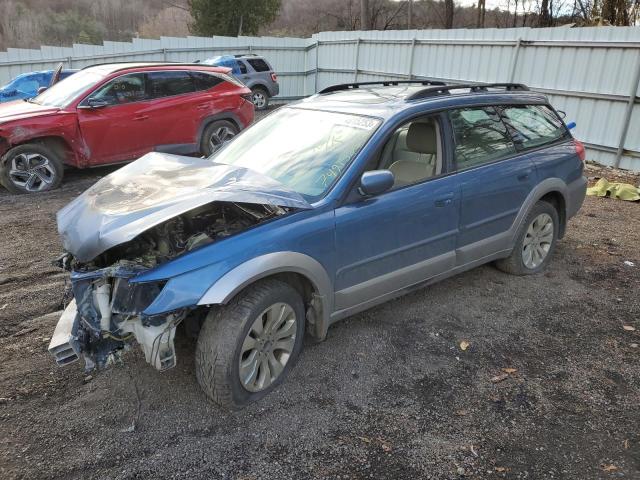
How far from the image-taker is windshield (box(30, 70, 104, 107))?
7446mm

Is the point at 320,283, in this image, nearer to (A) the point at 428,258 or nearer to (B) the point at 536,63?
(A) the point at 428,258

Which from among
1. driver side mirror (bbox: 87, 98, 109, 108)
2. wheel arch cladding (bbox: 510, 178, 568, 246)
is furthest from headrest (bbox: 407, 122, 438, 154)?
driver side mirror (bbox: 87, 98, 109, 108)

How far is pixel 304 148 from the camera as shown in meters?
3.52

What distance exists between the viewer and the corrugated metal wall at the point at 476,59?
368 inches

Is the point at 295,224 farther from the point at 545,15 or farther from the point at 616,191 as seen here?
the point at 545,15

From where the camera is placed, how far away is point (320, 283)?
305 cm

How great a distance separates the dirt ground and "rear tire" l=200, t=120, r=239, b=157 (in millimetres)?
4658

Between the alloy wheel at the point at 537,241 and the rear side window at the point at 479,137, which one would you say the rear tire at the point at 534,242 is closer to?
the alloy wheel at the point at 537,241

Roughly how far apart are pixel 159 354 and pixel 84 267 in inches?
25.5

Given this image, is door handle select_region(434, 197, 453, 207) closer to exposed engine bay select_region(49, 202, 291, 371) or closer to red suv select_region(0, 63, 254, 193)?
exposed engine bay select_region(49, 202, 291, 371)

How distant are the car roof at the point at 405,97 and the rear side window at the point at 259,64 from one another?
1301 centimetres

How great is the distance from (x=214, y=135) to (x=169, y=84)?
3.53 feet

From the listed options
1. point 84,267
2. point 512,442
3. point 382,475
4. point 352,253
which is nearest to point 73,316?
point 84,267

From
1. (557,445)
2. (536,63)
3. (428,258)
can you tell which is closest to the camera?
(557,445)
